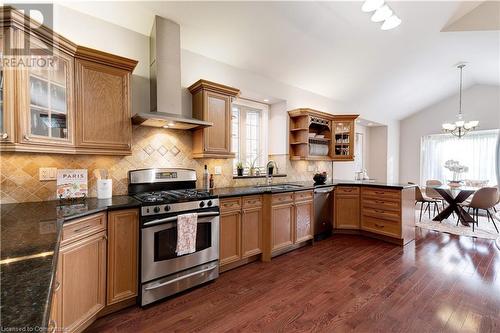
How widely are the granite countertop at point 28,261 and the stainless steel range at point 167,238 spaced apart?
1.65 ft

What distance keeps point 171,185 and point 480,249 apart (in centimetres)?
459

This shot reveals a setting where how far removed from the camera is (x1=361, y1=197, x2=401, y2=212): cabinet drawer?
11.7 ft

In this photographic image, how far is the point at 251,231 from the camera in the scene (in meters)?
2.89

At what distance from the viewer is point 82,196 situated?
2164 mm

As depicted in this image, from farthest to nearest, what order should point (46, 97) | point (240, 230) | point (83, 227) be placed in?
1. point (240, 230)
2. point (46, 97)
3. point (83, 227)

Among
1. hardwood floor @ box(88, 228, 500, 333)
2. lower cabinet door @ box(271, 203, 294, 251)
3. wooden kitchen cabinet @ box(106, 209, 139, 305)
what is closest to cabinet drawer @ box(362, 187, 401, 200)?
hardwood floor @ box(88, 228, 500, 333)

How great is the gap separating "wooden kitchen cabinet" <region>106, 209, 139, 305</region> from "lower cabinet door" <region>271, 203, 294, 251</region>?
5.47 feet

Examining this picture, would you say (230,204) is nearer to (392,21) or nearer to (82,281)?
(82,281)

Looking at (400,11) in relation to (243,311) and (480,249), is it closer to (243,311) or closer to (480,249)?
(480,249)

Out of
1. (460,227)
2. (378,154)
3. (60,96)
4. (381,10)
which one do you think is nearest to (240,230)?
(60,96)

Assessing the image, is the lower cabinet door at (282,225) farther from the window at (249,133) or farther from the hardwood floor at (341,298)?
the window at (249,133)

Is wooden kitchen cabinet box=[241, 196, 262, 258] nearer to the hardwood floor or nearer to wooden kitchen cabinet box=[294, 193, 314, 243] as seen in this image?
the hardwood floor

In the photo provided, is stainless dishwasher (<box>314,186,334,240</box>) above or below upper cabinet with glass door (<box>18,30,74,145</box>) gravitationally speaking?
below

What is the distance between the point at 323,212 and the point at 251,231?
1569 mm
